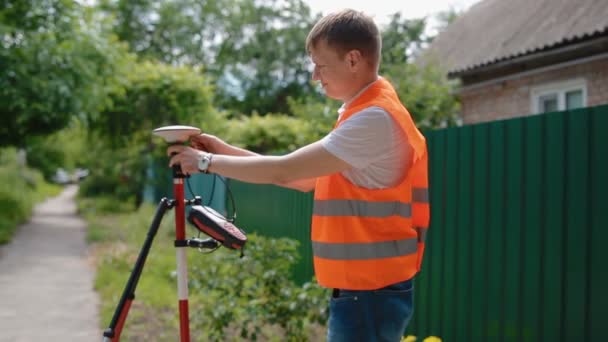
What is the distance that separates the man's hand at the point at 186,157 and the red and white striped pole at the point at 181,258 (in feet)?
0.42

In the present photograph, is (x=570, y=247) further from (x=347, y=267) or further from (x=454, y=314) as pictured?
(x=347, y=267)

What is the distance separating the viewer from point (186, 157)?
207 cm

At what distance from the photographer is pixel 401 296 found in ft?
6.57

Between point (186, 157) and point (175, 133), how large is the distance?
9 cm

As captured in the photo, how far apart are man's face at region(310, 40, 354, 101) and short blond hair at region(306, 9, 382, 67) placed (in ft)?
0.07

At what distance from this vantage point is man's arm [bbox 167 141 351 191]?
1848 millimetres

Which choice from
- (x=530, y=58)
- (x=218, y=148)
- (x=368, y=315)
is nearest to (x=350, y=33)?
(x=218, y=148)

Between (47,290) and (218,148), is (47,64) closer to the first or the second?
(47,290)

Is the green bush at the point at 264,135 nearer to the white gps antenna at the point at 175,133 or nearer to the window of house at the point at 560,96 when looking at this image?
the window of house at the point at 560,96

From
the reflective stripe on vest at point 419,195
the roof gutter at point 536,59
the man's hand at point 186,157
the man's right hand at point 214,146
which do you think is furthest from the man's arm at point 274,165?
the roof gutter at point 536,59

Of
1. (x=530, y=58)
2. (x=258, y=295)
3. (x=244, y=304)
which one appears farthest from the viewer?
(x=530, y=58)

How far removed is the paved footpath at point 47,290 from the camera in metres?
5.45

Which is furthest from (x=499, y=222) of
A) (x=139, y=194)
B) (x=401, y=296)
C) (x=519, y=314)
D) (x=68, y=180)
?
(x=68, y=180)

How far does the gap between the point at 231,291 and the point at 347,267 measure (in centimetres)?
303
